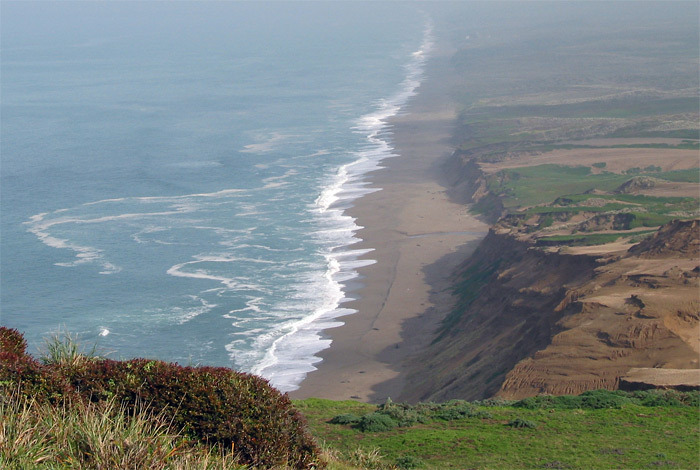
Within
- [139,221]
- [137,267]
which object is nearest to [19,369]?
[137,267]

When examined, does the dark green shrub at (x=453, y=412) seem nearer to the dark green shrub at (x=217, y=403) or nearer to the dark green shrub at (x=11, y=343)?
the dark green shrub at (x=217, y=403)

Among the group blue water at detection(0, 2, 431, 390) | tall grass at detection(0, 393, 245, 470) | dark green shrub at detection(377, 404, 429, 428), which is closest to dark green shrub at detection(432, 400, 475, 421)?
dark green shrub at detection(377, 404, 429, 428)

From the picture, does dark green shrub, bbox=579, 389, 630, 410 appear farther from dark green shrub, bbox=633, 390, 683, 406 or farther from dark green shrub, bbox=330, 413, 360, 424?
dark green shrub, bbox=330, 413, 360, 424

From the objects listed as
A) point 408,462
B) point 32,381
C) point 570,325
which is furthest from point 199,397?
point 570,325

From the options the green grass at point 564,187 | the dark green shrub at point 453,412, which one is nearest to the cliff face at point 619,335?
the dark green shrub at point 453,412

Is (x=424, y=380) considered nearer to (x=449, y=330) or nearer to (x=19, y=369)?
(x=449, y=330)

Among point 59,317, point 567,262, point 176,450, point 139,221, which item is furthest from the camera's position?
point 139,221

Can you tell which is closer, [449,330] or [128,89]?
[449,330]
